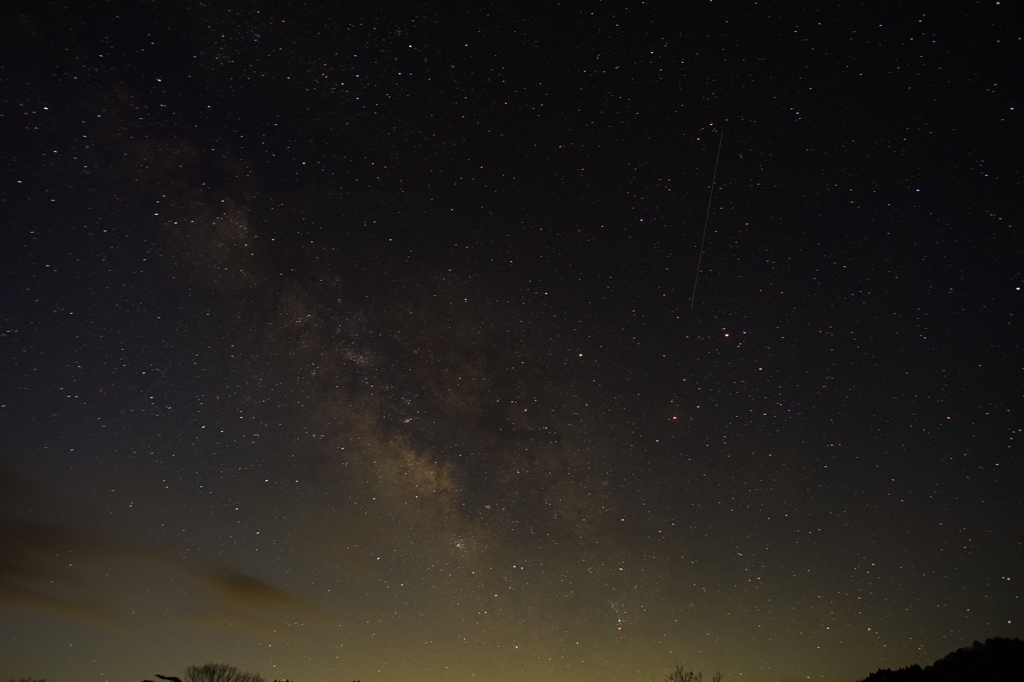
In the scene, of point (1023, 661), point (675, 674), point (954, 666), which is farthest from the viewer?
point (675, 674)

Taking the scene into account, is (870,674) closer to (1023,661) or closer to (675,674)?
(1023,661)

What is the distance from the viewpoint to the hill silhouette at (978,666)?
56.1ft

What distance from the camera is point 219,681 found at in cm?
4631

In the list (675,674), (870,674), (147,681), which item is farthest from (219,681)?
(870,674)

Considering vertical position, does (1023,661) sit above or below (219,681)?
above

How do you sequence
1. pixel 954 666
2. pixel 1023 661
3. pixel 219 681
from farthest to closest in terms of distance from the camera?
pixel 219 681, pixel 954 666, pixel 1023 661

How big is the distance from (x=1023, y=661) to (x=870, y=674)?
754 cm

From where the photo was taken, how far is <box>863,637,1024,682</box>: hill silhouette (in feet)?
56.1

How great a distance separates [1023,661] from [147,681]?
30.2 metres

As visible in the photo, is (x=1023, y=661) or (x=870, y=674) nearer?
(x=1023, y=661)

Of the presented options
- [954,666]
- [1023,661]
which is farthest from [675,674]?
[1023,661]

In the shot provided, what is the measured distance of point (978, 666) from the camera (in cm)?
1816

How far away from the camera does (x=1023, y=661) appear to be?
56.2ft

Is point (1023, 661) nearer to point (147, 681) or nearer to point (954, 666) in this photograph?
point (954, 666)
